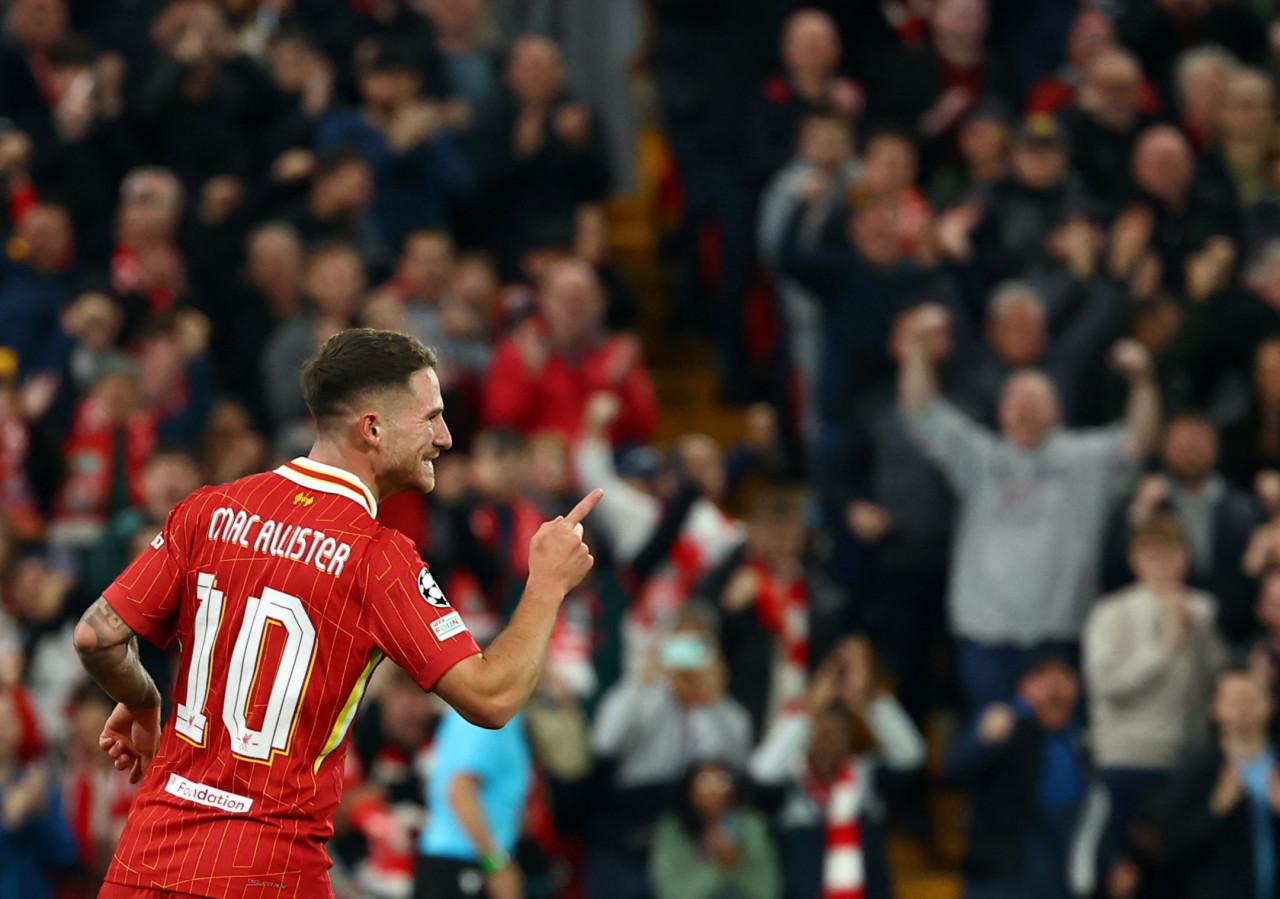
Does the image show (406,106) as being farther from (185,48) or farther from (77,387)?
(77,387)

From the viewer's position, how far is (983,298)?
10.1m

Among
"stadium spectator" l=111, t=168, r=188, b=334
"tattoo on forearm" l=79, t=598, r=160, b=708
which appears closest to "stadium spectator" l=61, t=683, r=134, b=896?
"stadium spectator" l=111, t=168, r=188, b=334

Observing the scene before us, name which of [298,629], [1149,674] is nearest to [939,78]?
[1149,674]

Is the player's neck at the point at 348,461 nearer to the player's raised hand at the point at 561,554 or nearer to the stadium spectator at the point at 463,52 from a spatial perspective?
the player's raised hand at the point at 561,554

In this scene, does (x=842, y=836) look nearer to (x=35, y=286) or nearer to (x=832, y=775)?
(x=832, y=775)

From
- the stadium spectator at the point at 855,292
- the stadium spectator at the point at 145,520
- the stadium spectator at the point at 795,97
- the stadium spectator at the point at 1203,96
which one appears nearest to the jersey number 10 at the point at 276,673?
the stadium spectator at the point at 145,520

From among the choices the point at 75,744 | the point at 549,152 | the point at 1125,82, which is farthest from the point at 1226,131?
the point at 75,744

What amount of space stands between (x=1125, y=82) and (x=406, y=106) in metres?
3.73

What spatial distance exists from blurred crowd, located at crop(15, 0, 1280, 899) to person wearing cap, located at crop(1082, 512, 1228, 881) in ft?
0.07

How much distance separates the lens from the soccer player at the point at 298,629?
152 inches

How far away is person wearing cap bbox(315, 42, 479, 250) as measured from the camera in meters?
10.5

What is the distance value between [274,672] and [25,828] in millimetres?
4603

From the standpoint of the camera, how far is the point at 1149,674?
8.57 meters

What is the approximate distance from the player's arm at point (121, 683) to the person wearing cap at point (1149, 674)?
5241mm
